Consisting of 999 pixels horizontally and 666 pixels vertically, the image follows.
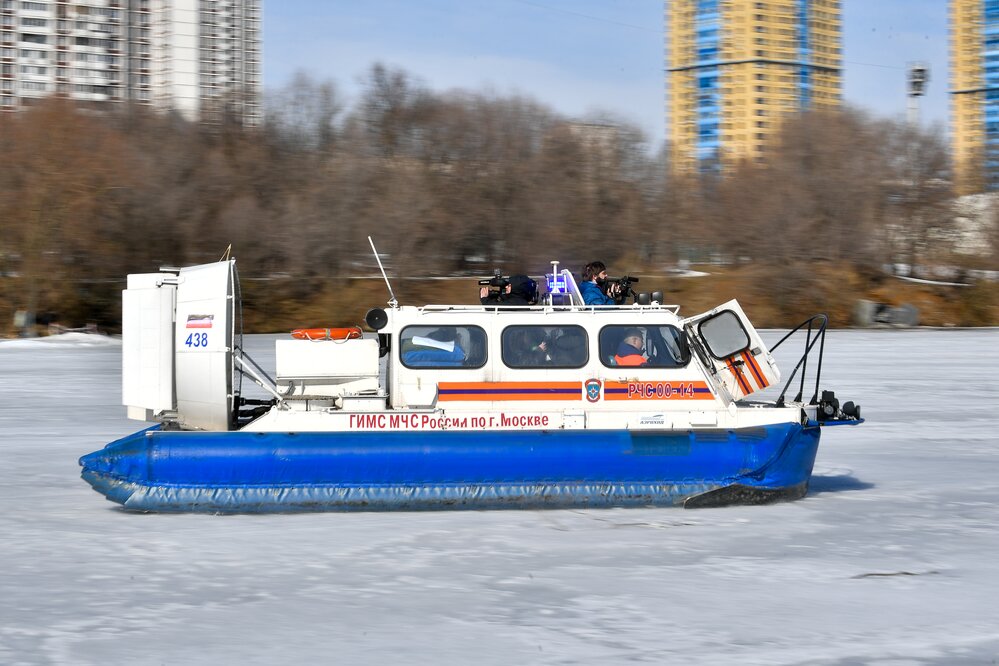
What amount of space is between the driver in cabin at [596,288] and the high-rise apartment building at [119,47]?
320 ft

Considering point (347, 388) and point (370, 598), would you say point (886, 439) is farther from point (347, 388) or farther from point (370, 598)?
point (370, 598)

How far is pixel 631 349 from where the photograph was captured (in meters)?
8.36

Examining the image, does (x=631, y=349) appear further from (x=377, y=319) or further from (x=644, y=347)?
(x=377, y=319)

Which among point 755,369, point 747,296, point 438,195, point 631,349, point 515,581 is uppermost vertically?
point 438,195

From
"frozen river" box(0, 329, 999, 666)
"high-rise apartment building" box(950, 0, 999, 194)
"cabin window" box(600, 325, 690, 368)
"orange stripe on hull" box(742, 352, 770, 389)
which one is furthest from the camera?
"high-rise apartment building" box(950, 0, 999, 194)

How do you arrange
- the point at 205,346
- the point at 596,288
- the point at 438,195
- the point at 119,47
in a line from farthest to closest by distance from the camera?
the point at 119,47 → the point at 438,195 → the point at 596,288 → the point at 205,346

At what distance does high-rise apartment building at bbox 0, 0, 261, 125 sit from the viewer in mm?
102000

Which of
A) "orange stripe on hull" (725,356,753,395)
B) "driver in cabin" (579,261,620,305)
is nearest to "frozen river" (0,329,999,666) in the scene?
"orange stripe on hull" (725,356,753,395)

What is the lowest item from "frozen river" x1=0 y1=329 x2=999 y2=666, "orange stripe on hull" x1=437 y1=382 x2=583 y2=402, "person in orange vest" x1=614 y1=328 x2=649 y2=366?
"frozen river" x1=0 y1=329 x2=999 y2=666

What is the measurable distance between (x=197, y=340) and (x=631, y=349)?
3087mm

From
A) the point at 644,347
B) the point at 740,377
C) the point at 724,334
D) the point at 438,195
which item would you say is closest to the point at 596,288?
the point at 644,347

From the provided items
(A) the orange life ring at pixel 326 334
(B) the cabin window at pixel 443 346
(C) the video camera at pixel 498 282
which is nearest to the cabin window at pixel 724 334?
(C) the video camera at pixel 498 282

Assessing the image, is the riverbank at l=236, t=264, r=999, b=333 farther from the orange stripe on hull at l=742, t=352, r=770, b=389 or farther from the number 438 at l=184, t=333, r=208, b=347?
the orange stripe on hull at l=742, t=352, r=770, b=389

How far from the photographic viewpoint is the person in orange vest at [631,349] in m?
8.33
